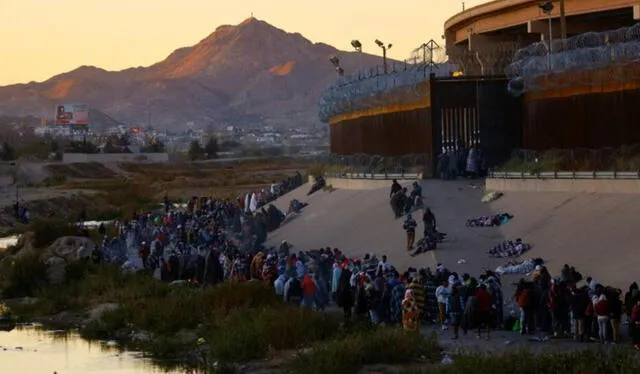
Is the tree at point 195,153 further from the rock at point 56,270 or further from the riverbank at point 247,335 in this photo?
the riverbank at point 247,335

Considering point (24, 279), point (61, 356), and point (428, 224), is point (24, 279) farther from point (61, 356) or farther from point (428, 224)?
point (428, 224)

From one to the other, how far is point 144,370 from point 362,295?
166 inches

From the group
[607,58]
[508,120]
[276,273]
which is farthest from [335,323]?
[508,120]

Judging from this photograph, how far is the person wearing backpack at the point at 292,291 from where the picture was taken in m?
28.7

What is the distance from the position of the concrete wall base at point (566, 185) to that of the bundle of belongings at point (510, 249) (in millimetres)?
2689

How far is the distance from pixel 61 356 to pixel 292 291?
480cm

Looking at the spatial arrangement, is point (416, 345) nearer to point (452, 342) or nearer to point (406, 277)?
point (452, 342)

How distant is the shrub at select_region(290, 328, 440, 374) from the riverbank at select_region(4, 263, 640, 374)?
2 centimetres

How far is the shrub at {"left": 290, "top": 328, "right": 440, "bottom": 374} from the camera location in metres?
22.5

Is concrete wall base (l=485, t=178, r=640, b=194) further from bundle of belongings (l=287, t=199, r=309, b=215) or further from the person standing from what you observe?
bundle of belongings (l=287, t=199, r=309, b=215)

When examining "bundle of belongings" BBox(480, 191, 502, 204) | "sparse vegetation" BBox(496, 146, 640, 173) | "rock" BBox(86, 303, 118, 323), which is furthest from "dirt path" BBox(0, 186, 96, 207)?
"bundle of belongings" BBox(480, 191, 502, 204)

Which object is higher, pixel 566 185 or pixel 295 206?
pixel 566 185

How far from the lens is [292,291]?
28750mm

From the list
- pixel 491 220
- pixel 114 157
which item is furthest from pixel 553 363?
pixel 114 157
